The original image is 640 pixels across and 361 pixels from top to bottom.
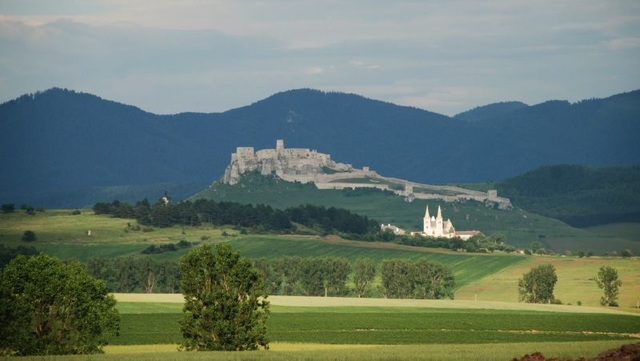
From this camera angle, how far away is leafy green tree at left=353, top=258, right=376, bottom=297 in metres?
160

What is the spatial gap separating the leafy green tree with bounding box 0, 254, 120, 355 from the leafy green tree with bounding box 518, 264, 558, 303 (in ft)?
265

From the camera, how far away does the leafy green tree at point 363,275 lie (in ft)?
523

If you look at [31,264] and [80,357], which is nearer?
[80,357]

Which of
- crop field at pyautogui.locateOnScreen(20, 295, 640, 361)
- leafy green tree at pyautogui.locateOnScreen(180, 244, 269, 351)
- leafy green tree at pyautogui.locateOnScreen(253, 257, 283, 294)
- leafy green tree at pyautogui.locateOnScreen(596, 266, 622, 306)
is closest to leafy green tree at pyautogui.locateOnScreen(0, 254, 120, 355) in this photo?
crop field at pyautogui.locateOnScreen(20, 295, 640, 361)

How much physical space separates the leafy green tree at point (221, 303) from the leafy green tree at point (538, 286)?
2964 inches

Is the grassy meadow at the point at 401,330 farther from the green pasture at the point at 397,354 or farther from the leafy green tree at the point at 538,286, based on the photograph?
the leafy green tree at the point at 538,286

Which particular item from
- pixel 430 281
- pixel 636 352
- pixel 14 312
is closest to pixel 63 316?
pixel 14 312

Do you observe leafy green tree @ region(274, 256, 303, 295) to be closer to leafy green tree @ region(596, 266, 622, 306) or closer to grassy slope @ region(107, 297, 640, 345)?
leafy green tree @ region(596, 266, 622, 306)

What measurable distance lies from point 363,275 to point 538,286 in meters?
22.0

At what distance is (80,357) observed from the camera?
2450 inches

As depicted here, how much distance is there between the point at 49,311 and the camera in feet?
234

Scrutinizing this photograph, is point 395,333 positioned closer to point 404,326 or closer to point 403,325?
point 404,326

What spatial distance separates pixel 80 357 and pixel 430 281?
311 ft

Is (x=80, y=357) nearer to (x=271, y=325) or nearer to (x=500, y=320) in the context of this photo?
(x=271, y=325)
